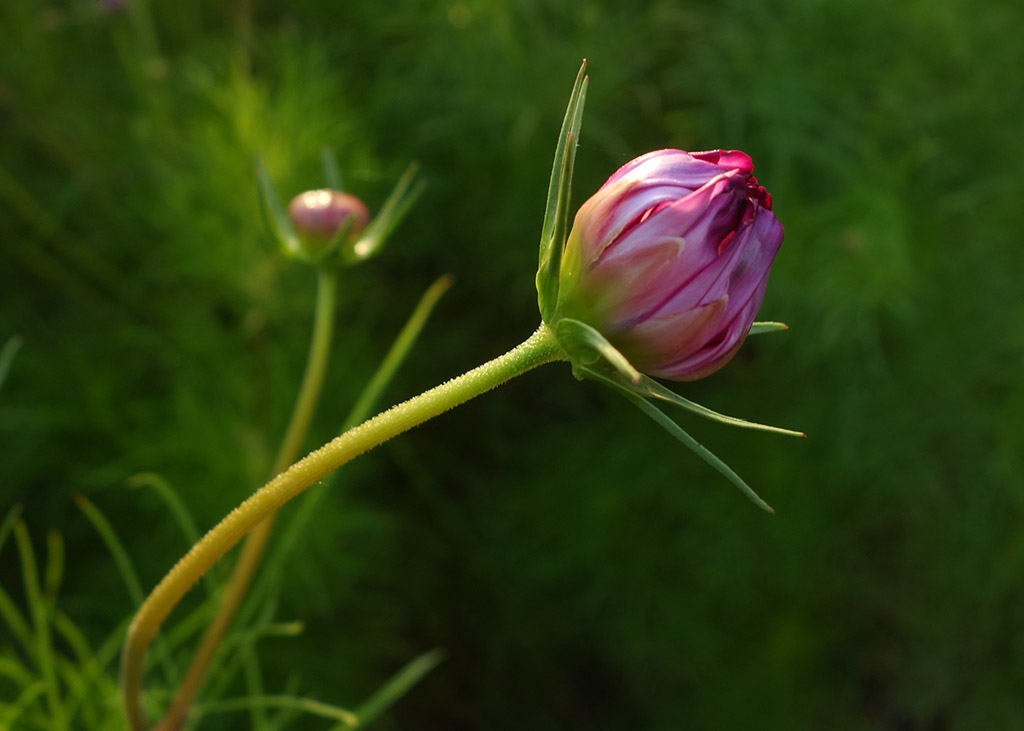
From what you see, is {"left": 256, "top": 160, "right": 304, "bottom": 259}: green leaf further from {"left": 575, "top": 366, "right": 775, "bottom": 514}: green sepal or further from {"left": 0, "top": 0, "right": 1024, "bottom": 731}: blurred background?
{"left": 0, "top": 0, "right": 1024, "bottom": 731}: blurred background

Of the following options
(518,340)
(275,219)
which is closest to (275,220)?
(275,219)

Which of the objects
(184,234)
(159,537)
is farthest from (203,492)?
(184,234)

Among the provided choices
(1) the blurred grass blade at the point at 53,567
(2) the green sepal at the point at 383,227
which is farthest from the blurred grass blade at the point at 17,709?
(2) the green sepal at the point at 383,227

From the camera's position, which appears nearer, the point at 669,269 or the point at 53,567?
the point at 669,269

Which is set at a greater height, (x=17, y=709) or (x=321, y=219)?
(x=321, y=219)

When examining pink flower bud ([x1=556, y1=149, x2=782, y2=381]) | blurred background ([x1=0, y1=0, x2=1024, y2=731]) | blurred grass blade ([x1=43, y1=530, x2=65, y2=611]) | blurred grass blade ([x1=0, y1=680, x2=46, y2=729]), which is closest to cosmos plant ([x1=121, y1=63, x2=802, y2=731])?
pink flower bud ([x1=556, y1=149, x2=782, y2=381])

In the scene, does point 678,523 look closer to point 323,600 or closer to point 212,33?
point 323,600

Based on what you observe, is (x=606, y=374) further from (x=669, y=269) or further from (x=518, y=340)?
(x=518, y=340)
